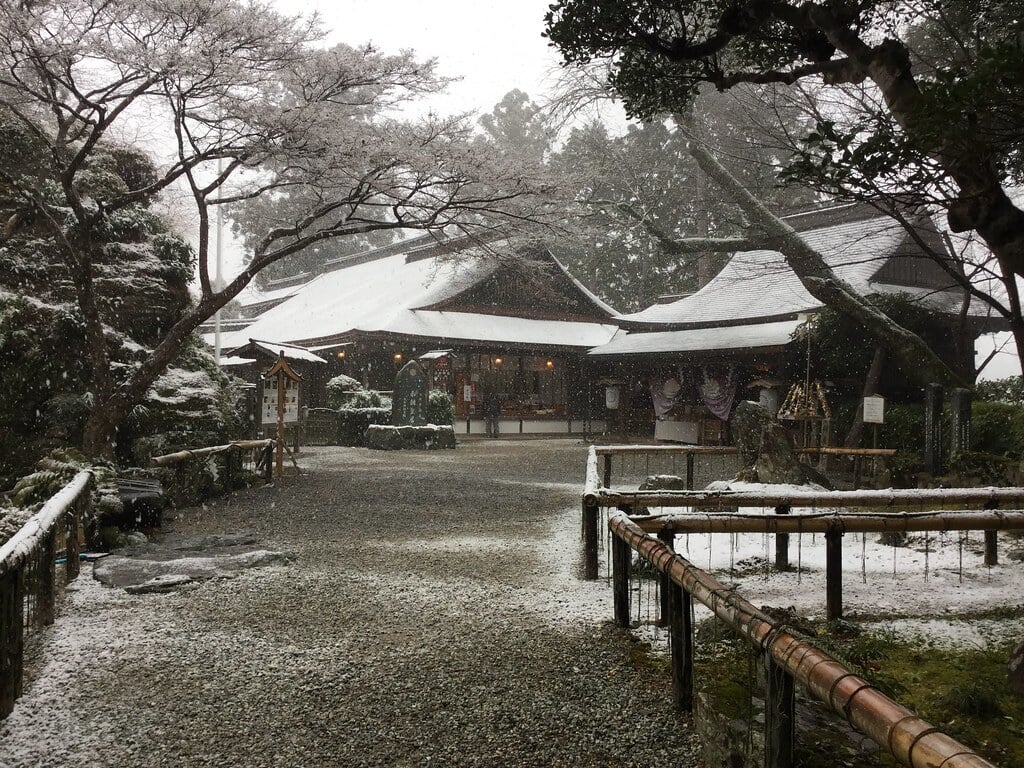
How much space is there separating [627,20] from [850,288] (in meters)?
10.7

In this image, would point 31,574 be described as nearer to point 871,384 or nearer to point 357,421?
point 871,384

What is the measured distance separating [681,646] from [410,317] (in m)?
19.2

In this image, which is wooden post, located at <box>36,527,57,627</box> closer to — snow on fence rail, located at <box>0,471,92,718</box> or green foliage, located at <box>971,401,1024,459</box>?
snow on fence rail, located at <box>0,471,92,718</box>

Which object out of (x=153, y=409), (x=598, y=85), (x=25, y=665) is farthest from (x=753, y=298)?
(x=25, y=665)

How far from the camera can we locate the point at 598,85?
14.9 metres

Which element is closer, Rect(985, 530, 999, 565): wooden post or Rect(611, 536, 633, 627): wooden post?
Rect(611, 536, 633, 627): wooden post

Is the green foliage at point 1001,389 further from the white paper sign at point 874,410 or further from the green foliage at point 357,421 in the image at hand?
the green foliage at point 357,421

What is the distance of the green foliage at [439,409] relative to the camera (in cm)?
1809

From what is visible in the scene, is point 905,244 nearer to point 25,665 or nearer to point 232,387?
point 232,387

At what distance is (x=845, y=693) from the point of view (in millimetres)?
1694

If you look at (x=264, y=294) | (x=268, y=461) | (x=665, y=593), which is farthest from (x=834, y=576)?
(x=264, y=294)

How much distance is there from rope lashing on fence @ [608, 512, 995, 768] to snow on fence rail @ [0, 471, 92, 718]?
2.90 m

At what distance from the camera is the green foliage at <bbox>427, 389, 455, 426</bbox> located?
59.4 ft

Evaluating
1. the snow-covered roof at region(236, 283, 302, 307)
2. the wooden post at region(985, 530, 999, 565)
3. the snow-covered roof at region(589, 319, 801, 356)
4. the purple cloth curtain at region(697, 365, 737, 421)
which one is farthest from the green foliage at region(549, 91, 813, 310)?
the wooden post at region(985, 530, 999, 565)
